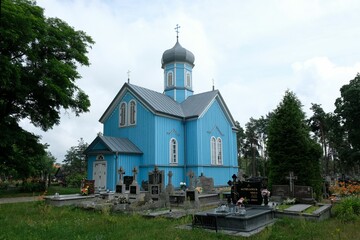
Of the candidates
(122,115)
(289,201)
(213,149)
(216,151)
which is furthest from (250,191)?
(122,115)

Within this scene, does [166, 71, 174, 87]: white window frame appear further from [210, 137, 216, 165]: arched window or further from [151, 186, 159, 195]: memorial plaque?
[151, 186, 159, 195]: memorial plaque

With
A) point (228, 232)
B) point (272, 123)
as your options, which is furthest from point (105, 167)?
point (228, 232)

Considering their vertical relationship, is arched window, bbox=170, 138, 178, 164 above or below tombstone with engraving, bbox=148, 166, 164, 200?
above

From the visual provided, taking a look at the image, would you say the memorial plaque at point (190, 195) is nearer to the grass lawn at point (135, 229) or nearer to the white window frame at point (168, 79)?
the grass lawn at point (135, 229)

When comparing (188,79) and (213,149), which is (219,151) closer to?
(213,149)

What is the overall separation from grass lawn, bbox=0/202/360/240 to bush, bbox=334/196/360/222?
0.45 metres

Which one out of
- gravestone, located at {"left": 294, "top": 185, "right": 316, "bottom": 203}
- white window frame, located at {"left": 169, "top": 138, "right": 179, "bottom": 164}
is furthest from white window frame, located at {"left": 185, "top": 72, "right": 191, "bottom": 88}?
gravestone, located at {"left": 294, "top": 185, "right": 316, "bottom": 203}

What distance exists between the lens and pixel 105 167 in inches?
843

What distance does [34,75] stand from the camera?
17.9m

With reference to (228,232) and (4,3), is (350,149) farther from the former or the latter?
(4,3)

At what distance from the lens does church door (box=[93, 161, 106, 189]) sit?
21.5m

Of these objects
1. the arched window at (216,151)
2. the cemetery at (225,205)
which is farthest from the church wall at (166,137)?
the cemetery at (225,205)

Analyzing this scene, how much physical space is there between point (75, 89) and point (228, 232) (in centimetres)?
1553

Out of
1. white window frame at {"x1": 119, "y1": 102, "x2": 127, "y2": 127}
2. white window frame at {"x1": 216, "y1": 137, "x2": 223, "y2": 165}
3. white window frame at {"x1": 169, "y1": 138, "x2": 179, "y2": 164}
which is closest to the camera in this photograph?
white window frame at {"x1": 169, "y1": 138, "x2": 179, "y2": 164}
